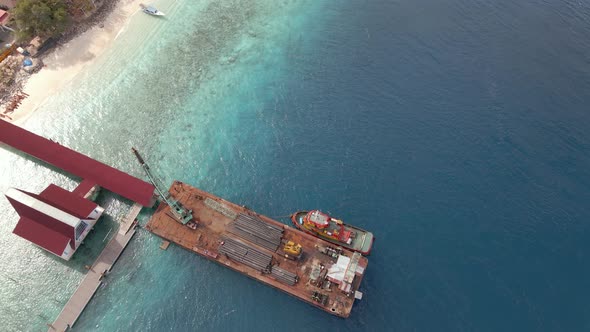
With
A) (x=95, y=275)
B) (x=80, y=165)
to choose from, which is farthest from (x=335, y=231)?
(x=80, y=165)

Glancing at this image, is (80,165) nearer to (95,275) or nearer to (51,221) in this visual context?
(51,221)

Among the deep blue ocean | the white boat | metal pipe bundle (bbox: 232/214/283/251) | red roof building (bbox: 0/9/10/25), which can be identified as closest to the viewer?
the deep blue ocean

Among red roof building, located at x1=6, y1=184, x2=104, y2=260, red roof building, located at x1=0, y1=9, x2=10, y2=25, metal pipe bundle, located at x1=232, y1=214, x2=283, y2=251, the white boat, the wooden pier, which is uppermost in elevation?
the white boat

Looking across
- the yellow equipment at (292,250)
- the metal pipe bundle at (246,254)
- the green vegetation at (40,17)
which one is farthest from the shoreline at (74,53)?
the yellow equipment at (292,250)

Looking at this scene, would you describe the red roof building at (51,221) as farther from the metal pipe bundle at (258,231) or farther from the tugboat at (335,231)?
the tugboat at (335,231)

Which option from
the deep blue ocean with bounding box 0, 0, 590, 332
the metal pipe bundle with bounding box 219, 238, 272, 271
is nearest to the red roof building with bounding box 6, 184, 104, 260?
the deep blue ocean with bounding box 0, 0, 590, 332

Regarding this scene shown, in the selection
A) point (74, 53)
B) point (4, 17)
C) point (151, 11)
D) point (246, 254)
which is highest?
point (151, 11)

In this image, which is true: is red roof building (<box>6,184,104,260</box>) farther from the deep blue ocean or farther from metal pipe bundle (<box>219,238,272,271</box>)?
metal pipe bundle (<box>219,238,272,271</box>)
